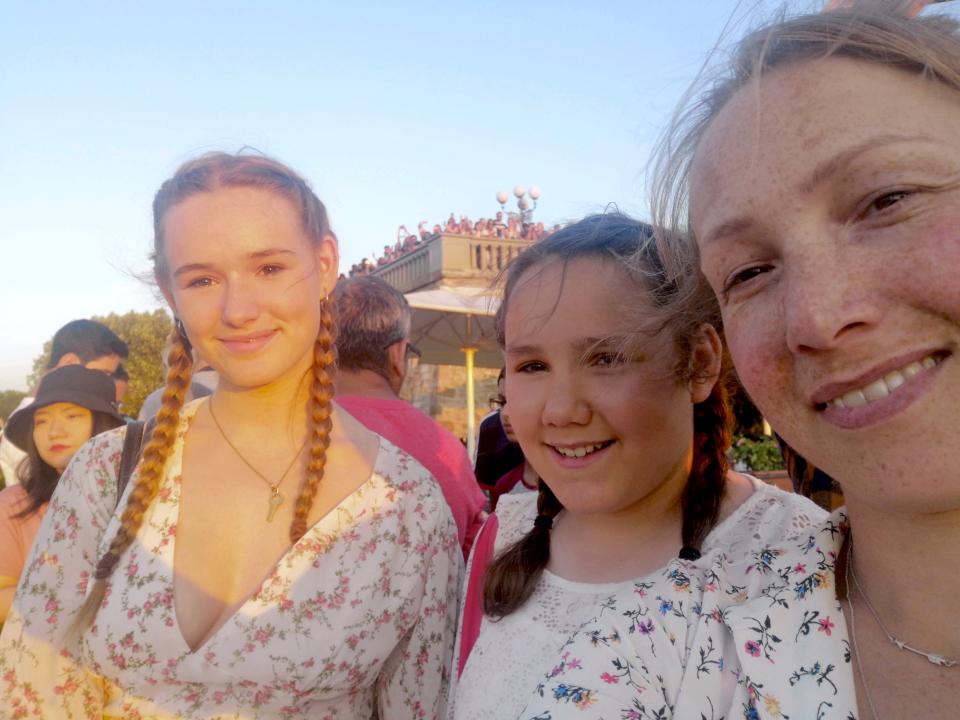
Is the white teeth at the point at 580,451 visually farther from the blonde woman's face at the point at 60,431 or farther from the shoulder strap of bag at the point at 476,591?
the blonde woman's face at the point at 60,431

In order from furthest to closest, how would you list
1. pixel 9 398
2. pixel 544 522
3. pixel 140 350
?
pixel 9 398
pixel 140 350
pixel 544 522

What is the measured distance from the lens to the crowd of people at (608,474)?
93 centimetres

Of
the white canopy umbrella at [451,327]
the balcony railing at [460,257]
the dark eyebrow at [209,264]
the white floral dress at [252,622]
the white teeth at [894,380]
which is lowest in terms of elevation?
the white floral dress at [252,622]

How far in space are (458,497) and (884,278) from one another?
176 centimetres

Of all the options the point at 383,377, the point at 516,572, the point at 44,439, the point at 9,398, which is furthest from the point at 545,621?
the point at 9,398

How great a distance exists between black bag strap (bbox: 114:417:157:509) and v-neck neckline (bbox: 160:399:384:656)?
78 millimetres

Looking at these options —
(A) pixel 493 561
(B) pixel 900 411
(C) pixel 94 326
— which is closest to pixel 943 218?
(B) pixel 900 411

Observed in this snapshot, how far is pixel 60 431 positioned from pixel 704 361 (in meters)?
2.82

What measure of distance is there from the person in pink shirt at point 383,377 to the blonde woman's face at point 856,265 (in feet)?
5.49

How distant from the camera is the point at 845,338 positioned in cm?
91

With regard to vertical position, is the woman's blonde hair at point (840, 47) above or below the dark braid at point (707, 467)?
above

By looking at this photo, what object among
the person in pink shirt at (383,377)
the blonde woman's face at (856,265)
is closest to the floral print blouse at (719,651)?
the blonde woman's face at (856,265)

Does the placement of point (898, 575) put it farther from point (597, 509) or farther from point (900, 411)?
point (597, 509)

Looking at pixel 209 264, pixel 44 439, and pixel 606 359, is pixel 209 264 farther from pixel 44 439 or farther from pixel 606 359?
pixel 44 439
